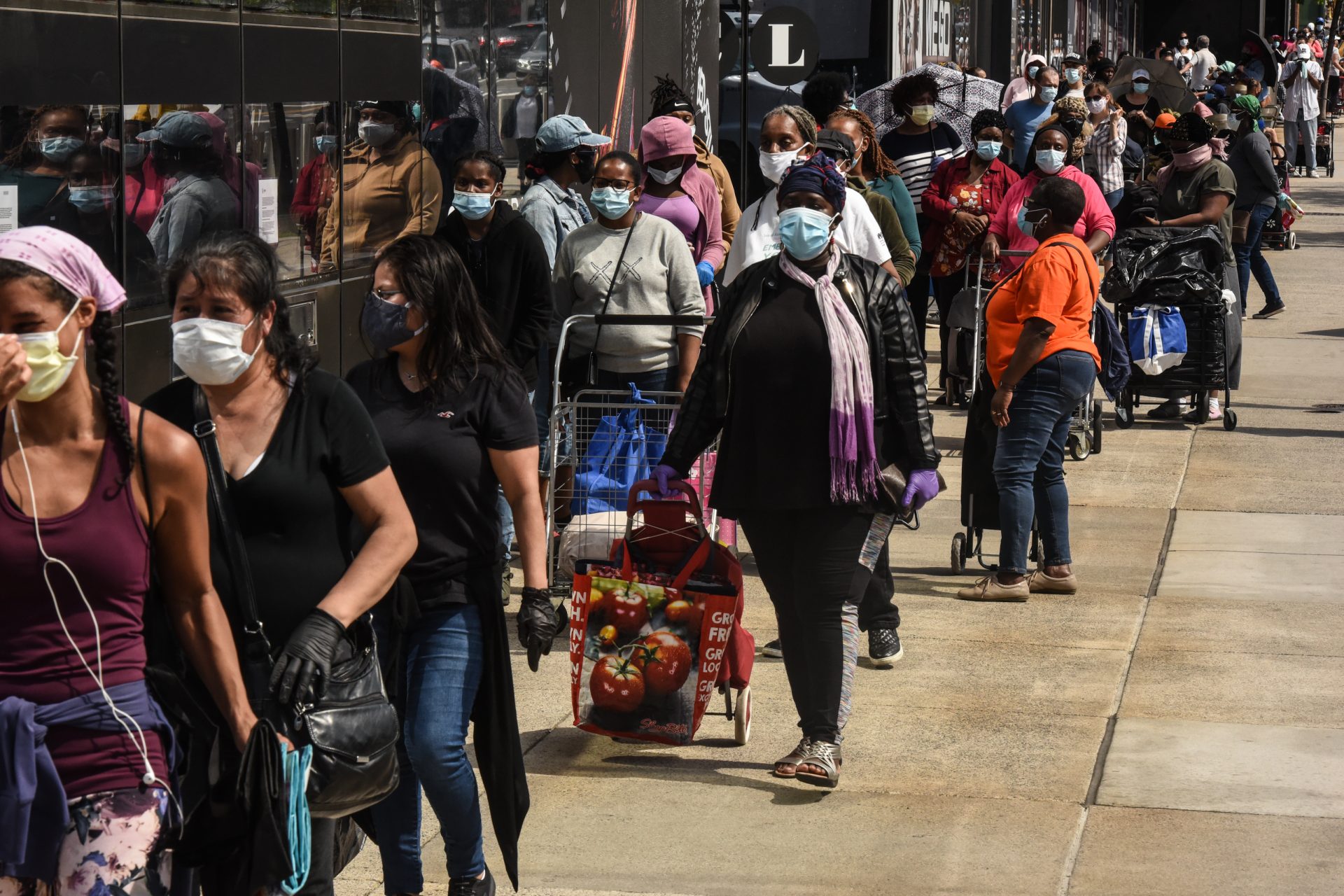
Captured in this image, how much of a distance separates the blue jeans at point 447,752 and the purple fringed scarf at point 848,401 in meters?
1.46

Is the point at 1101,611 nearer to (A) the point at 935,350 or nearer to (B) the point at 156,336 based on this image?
(B) the point at 156,336

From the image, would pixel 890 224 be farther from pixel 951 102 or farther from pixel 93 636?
pixel 951 102

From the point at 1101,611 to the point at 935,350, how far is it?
777 cm

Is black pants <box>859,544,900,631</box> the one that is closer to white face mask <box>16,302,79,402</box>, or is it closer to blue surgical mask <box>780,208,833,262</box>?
blue surgical mask <box>780,208,833,262</box>

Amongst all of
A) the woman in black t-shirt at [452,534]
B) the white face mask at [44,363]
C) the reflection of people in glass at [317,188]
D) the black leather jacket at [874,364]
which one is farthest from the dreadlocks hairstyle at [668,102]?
the white face mask at [44,363]

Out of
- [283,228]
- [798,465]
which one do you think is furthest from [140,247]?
[798,465]

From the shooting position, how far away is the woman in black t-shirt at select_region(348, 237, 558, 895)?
449cm

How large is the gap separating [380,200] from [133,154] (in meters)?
2.63

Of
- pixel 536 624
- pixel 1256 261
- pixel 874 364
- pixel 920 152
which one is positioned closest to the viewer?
pixel 536 624

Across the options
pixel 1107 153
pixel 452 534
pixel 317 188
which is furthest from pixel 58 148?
pixel 1107 153

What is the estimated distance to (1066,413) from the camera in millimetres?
8172

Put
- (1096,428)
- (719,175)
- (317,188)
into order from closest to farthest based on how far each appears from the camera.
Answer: (317,188) < (719,175) < (1096,428)

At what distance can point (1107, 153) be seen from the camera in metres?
18.3

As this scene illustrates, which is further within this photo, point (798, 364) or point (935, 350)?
point (935, 350)
